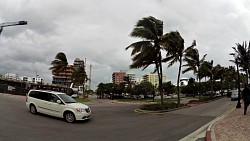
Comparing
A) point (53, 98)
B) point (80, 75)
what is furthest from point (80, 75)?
point (53, 98)

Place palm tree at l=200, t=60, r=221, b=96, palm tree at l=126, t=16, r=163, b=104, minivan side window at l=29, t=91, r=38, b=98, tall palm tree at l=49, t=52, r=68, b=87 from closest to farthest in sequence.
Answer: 1. minivan side window at l=29, t=91, r=38, b=98
2. palm tree at l=126, t=16, r=163, b=104
3. palm tree at l=200, t=60, r=221, b=96
4. tall palm tree at l=49, t=52, r=68, b=87

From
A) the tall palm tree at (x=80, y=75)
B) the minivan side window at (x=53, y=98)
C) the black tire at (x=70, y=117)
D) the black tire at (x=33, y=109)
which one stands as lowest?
the black tire at (x=70, y=117)

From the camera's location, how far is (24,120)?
12.9 meters

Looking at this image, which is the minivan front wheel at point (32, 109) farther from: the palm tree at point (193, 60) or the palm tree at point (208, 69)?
the palm tree at point (208, 69)

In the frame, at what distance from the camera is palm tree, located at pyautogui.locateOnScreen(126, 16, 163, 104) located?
22.7 m

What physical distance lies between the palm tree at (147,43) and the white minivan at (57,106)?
9747 millimetres

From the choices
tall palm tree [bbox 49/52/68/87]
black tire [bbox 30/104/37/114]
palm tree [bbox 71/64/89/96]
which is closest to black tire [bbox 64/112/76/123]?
black tire [bbox 30/104/37/114]

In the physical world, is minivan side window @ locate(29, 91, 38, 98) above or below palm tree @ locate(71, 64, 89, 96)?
below

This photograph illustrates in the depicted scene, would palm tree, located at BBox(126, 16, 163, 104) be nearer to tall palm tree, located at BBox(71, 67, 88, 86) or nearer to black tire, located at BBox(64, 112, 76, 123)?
black tire, located at BBox(64, 112, 76, 123)

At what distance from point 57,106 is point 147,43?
459 inches

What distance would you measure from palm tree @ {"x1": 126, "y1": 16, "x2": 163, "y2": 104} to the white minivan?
32.0 ft

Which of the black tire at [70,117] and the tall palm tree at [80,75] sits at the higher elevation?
the tall palm tree at [80,75]

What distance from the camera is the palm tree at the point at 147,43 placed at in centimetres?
2270

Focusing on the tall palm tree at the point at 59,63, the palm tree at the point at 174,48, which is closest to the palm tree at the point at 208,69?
the palm tree at the point at 174,48
